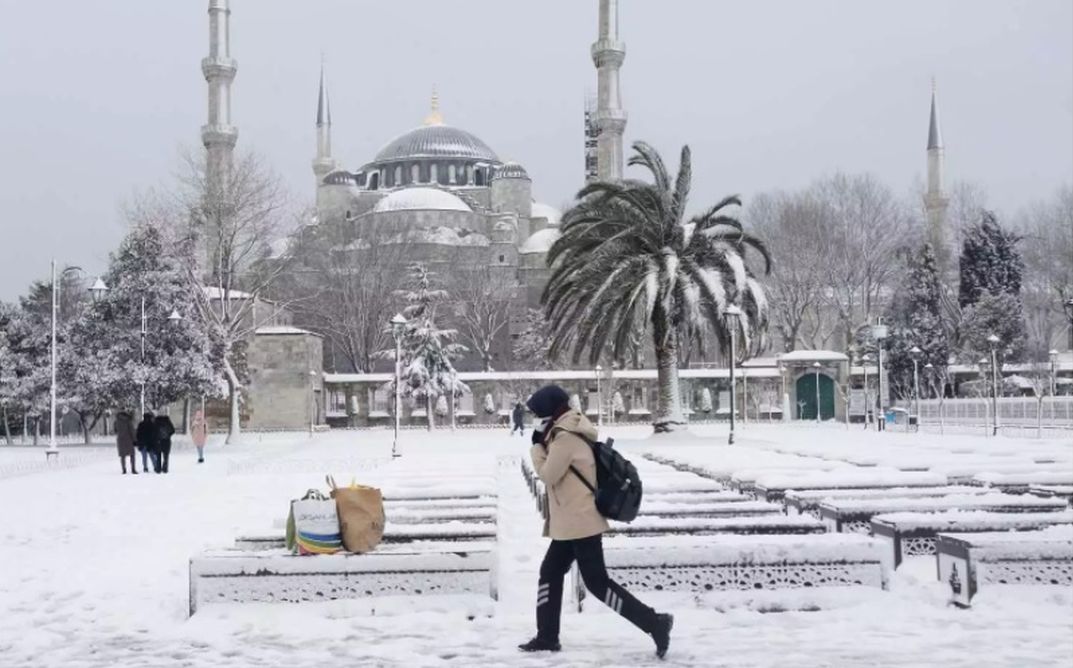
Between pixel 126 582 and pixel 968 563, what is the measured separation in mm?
5625

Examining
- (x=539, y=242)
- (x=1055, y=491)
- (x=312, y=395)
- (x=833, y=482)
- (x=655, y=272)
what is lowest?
(x=1055, y=491)

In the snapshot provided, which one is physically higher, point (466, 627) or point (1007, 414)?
point (1007, 414)

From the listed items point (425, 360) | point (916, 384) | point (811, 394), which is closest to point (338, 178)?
point (425, 360)

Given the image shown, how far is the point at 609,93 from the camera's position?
56.9 m

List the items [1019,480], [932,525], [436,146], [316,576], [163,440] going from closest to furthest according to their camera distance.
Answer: [316,576] < [932,525] < [1019,480] < [163,440] < [436,146]

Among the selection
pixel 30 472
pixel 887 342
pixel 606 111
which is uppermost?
pixel 606 111

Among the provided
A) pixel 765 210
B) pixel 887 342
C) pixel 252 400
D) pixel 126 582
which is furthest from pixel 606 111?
pixel 126 582

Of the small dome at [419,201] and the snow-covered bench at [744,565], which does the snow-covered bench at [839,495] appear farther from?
the small dome at [419,201]

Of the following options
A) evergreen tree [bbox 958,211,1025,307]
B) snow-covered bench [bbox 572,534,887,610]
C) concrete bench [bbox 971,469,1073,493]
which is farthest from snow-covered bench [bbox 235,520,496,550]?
evergreen tree [bbox 958,211,1025,307]

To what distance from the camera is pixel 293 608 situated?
6746mm

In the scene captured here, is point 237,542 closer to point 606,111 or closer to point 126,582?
Answer: point 126,582

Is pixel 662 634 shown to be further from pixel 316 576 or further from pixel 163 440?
pixel 163 440

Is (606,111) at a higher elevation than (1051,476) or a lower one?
higher

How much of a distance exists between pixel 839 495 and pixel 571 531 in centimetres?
552
